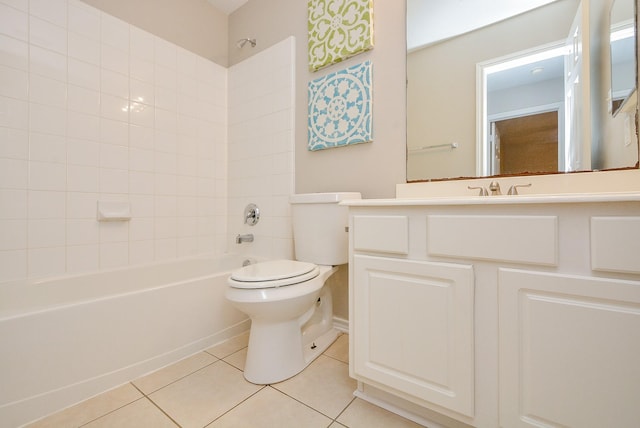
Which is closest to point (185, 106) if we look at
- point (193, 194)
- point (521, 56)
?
point (193, 194)

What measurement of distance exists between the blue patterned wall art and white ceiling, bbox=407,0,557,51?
11.0 inches

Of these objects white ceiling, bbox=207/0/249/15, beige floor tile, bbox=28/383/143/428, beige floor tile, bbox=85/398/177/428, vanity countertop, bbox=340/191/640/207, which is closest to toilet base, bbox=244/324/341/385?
beige floor tile, bbox=85/398/177/428

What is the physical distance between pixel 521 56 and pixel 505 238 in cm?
88

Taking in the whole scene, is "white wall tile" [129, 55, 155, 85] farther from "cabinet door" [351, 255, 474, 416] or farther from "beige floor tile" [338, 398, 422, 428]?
"beige floor tile" [338, 398, 422, 428]

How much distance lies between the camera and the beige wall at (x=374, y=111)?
1439 mm

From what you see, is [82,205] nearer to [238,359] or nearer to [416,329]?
[238,359]

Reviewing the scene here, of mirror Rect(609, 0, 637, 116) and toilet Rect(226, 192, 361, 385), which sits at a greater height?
mirror Rect(609, 0, 637, 116)

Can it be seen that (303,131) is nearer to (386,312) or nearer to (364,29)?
(364,29)

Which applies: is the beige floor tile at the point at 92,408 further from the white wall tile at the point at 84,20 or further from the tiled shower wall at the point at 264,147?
the white wall tile at the point at 84,20

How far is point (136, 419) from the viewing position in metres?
0.99

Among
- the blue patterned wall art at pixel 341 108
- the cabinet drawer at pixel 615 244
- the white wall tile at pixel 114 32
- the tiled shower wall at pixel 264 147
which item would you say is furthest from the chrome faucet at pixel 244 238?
the cabinet drawer at pixel 615 244

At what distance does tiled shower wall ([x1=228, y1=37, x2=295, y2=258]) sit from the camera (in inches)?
73.3

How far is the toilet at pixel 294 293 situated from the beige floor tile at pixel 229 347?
0.90 feet

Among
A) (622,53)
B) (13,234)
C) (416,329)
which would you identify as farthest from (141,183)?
(622,53)
